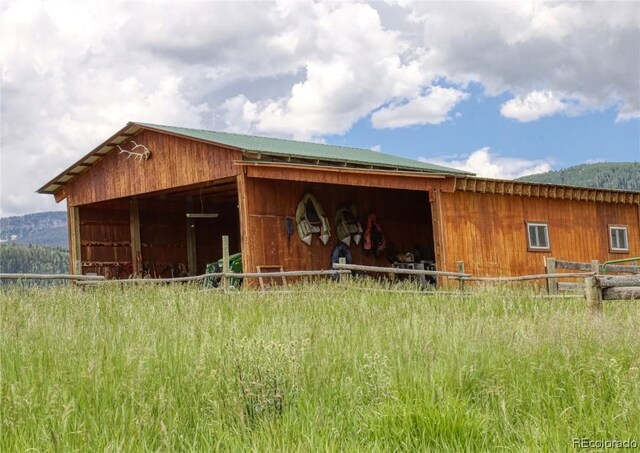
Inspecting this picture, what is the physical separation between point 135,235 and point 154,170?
4180mm

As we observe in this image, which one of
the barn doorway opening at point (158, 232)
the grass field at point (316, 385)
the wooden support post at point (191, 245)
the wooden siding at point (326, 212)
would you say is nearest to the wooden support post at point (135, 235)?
the barn doorway opening at point (158, 232)

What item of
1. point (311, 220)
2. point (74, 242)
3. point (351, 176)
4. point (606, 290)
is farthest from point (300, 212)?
point (606, 290)

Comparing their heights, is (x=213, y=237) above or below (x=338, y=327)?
above

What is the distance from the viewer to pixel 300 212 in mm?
21375

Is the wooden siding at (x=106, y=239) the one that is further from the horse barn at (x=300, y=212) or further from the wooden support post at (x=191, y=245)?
the wooden support post at (x=191, y=245)

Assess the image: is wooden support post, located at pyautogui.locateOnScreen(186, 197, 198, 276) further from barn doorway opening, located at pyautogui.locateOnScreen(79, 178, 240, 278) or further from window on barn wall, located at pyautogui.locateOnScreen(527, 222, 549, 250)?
window on barn wall, located at pyautogui.locateOnScreen(527, 222, 549, 250)

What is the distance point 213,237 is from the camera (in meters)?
28.2

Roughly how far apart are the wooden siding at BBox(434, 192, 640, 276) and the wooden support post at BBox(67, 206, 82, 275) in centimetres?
1212

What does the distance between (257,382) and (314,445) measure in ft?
3.35

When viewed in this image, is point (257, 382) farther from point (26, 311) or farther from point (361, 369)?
point (26, 311)

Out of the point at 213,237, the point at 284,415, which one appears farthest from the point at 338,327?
the point at 213,237

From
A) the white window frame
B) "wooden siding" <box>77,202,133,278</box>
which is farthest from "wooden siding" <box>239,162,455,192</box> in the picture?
"wooden siding" <box>77,202,133,278</box>

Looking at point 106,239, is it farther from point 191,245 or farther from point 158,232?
point 191,245

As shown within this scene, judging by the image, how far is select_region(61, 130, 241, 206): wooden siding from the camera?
20656 millimetres
